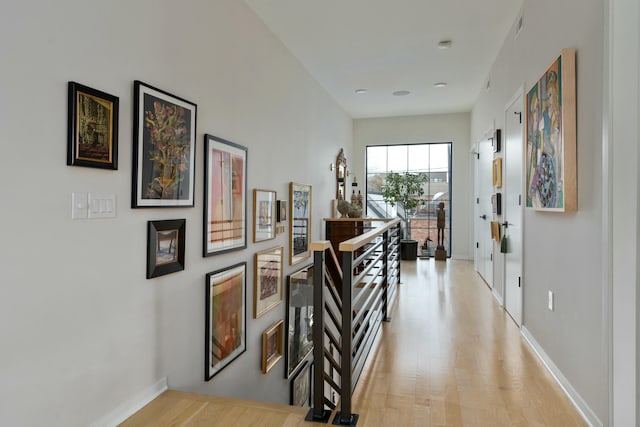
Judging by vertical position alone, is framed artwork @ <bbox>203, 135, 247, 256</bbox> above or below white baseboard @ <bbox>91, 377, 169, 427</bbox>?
above

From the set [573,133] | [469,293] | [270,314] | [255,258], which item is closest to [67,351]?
[255,258]

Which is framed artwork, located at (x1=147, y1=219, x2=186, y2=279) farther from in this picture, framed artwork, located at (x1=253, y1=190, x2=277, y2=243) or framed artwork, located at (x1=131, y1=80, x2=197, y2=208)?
framed artwork, located at (x1=253, y1=190, x2=277, y2=243)

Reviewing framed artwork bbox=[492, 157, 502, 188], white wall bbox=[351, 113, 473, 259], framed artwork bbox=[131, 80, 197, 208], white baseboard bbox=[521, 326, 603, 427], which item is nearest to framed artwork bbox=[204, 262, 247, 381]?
framed artwork bbox=[131, 80, 197, 208]

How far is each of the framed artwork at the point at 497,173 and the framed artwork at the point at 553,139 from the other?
1326 millimetres

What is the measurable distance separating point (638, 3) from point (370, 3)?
229cm

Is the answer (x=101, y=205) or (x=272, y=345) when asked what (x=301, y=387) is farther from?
(x=101, y=205)

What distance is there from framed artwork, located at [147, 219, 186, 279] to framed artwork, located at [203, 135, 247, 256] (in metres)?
0.28

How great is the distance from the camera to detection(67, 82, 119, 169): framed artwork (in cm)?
174

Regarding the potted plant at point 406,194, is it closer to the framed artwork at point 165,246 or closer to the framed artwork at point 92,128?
the framed artwork at point 165,246

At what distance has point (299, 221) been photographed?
4.89 meters

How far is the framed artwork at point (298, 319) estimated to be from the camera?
4.30 metres

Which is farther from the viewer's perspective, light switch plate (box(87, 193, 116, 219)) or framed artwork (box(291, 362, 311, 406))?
framed artwork (box(291, 362, 311, 406))

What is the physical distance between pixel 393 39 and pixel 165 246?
3338mm

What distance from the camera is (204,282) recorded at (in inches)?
110
